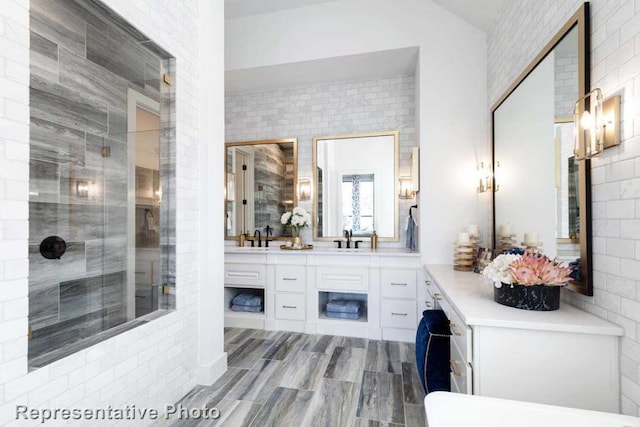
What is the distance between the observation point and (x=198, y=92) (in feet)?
7.77

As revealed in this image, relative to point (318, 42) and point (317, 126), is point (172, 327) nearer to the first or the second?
point (317, 126)

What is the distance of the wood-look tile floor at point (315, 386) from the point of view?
1942mm

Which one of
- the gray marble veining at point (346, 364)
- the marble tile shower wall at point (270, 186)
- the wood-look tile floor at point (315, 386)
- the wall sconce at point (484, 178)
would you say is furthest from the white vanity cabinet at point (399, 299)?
the marble tile shower wall at point (270, 186)

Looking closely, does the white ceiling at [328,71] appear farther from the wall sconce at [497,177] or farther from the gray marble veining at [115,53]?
the gray marble veining at [115,53]

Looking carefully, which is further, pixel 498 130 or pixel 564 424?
pixel 498 130

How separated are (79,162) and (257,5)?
285 cm

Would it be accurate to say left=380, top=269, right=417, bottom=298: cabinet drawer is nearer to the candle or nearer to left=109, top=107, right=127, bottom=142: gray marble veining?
the candle

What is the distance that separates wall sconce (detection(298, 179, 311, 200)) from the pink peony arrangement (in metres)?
2.71

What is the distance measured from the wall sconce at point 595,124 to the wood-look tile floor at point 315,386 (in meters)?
1.76

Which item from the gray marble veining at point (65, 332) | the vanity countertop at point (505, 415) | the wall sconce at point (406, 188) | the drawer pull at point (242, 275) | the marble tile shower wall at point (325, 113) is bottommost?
the drawer pull at point (242, 275)

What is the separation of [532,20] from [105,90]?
2.75 metres

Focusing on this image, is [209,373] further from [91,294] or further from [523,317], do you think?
[523,317]

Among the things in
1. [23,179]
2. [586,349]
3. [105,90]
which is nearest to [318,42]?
[105,90]

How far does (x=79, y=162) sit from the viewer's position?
1.62 m
